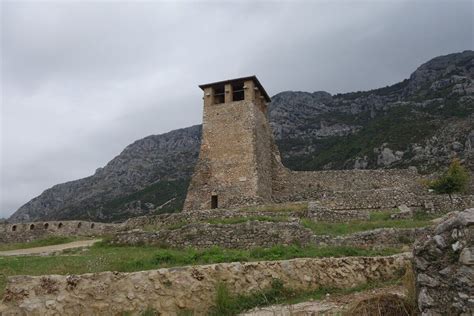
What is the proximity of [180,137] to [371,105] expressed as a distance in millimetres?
60992

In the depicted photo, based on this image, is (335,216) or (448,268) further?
(335,216)

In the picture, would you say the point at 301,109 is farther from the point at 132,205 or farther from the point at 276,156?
the point at 276,156

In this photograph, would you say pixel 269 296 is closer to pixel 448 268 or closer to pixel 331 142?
pixel 448 268

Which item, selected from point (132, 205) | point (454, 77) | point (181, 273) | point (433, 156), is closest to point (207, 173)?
point (181, 273)

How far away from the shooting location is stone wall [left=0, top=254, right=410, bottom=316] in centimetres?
674

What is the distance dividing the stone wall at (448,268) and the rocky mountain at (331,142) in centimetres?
3220

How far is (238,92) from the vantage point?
28922 mm

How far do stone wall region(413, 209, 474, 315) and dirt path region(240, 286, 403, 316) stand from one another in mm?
1641

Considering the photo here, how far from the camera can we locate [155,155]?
→ 123 meters

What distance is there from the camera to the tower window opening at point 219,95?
2872 centimetres

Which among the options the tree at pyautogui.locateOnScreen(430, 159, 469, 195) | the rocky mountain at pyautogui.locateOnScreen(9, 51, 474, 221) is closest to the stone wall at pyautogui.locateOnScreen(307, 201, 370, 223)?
the tree at pyautogui.locateOnScreen(430, 159, 469, 195)

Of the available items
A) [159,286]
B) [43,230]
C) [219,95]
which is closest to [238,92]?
[219,95]

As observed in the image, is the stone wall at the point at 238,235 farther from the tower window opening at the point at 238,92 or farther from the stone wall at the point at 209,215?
the tower window opening at the point at 238,92

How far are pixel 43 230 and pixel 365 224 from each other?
24832 mm
